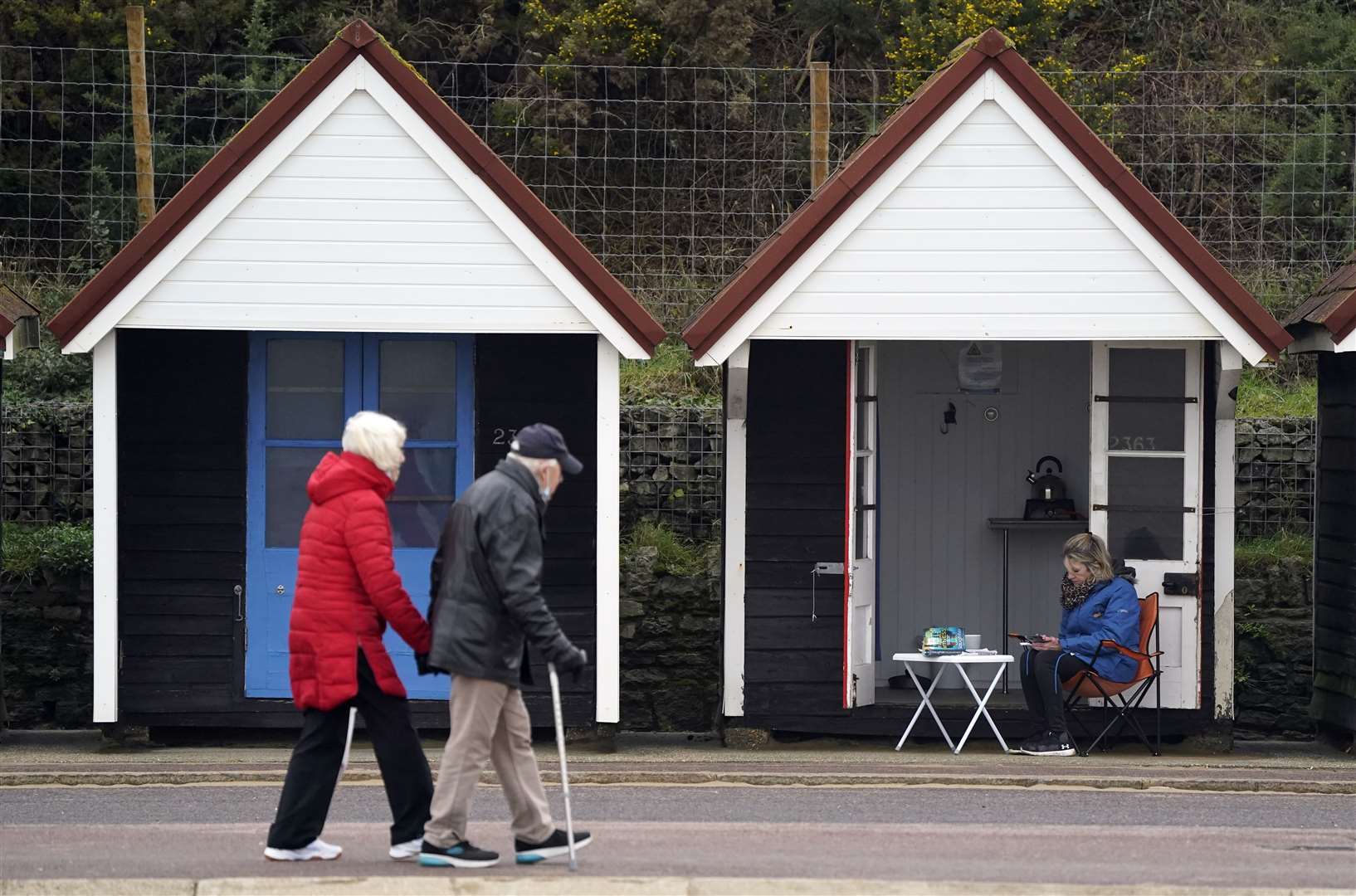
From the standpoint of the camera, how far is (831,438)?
11.5 m

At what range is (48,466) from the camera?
1417 centimetres

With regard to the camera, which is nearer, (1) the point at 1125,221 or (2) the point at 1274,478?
(1) the point at 1125,221

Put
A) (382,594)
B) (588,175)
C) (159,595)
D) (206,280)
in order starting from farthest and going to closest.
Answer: (588,175)
(159,595)
(206,280)
(382,594)

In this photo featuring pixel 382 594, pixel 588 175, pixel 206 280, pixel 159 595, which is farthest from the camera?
pixel 588 175

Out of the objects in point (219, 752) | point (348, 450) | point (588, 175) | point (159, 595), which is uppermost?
point (588, 175)

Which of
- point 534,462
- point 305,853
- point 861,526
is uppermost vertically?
point 534,462

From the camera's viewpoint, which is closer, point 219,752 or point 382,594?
point 382,594

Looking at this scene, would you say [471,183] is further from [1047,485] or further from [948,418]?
[1047,485]

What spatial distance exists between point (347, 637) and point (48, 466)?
742 centimetres

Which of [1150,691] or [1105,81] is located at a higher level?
[1105,81]

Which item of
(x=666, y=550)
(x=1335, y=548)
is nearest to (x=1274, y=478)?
(x=1335, y=548)

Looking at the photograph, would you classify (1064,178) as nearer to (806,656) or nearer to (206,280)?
(806,656)

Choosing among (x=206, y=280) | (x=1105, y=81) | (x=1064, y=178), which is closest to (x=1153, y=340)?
(x=1064, y=178)

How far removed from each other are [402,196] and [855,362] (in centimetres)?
276
